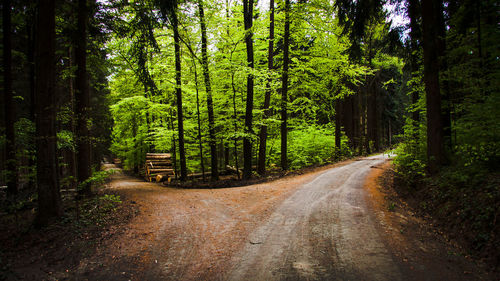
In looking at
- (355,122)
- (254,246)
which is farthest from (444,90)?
(355,122)

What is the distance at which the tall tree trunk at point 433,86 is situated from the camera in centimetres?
770

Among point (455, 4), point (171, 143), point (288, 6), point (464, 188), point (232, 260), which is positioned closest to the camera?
point (232, 260)

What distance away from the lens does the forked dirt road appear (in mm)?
3982

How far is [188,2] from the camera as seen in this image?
40.5 feet

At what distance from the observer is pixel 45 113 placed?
20.5 feet

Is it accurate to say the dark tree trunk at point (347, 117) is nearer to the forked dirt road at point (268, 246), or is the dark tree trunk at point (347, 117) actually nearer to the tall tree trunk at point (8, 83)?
the forked dirt road at point (268, 246)

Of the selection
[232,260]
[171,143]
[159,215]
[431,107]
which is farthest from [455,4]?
[171,143]

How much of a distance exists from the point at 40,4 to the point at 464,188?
39.9 ft

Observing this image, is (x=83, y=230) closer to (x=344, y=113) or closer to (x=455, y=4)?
(x=455, y=4)

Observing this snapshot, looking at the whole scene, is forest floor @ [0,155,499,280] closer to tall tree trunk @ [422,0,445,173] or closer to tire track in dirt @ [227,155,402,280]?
tire track in dirt @ [227,155,402,280]

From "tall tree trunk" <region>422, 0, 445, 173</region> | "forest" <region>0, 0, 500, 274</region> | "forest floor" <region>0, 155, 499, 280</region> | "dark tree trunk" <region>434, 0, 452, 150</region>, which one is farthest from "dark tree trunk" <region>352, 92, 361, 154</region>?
"forest floor" <region>0, 155, 499, 280</region>

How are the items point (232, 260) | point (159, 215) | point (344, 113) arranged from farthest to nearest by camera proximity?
point (344, 113), point (159, 215), point (232, 260)

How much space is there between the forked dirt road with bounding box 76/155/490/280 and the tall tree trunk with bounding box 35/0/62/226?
2404 mm

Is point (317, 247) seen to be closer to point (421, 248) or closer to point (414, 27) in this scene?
point (421, 248)
